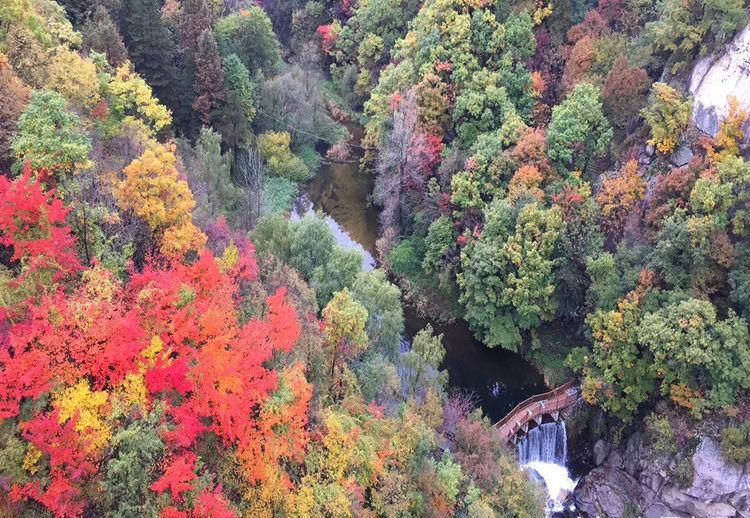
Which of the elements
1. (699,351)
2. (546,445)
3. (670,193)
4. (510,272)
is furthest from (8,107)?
(670,193)

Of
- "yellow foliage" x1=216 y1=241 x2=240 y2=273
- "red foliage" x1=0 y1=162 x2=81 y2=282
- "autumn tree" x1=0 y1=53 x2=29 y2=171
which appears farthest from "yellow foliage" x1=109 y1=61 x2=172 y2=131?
"red foliage" x1=0 y1=162 x2=81 y2=282

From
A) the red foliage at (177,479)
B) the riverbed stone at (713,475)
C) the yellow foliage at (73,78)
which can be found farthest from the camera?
the riverbed stone at (713,475)

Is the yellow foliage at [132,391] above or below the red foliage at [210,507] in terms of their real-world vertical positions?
above

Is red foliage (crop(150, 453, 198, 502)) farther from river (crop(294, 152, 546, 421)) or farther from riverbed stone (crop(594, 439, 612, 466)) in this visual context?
riverbed stone (crop(594, 439, 612, 466))

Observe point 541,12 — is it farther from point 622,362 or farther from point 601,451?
point 601,451

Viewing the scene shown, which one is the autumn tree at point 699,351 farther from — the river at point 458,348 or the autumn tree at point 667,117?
the autumn tree at point 667,117

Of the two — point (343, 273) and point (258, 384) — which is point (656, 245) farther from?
point (258, 384)

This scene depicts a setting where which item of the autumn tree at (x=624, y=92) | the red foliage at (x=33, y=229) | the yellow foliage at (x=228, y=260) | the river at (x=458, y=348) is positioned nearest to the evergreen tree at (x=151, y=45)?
the river at (x=458, y=348)
